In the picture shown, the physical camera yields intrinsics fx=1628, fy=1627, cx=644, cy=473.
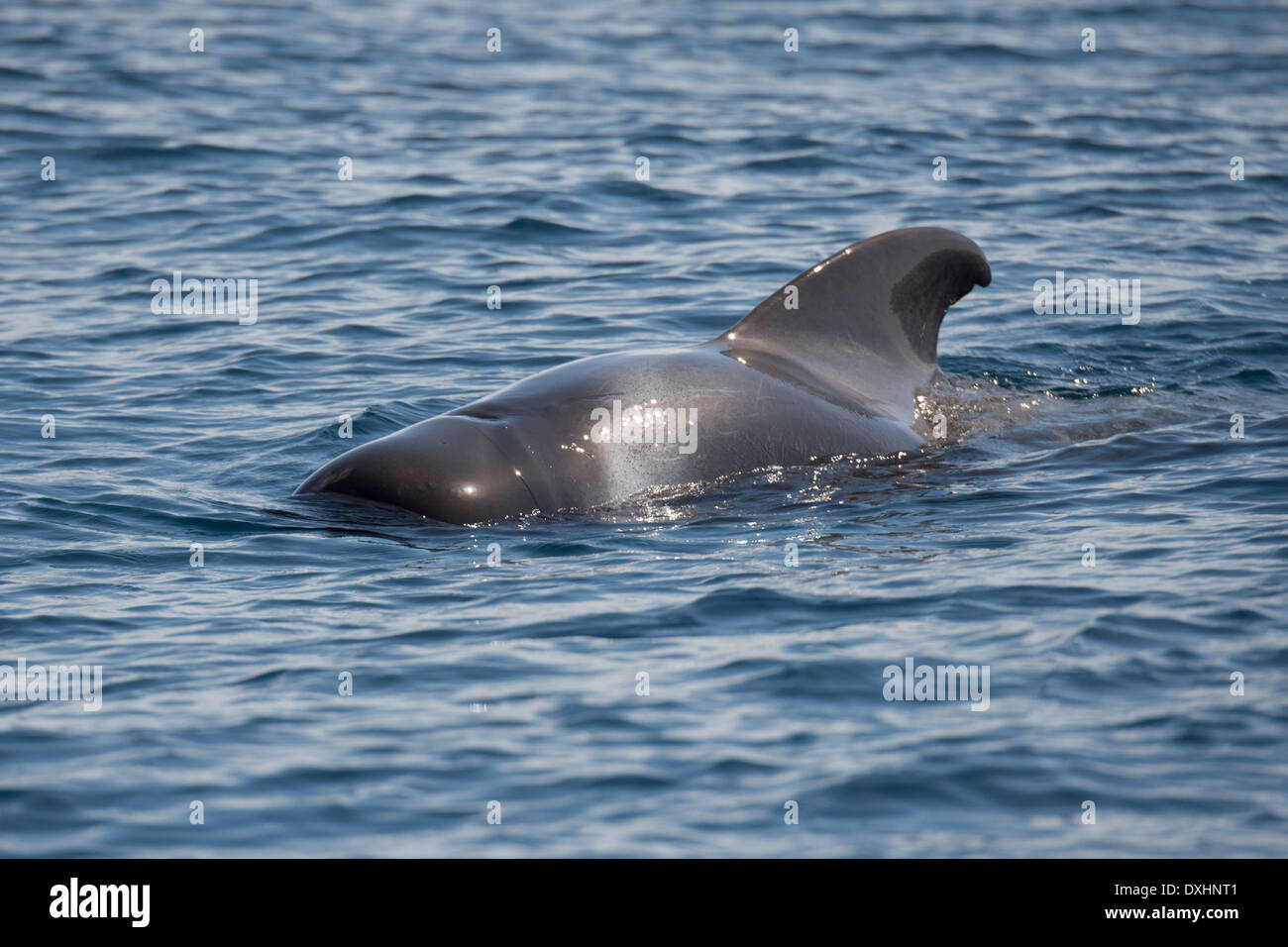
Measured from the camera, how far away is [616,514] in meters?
9.80

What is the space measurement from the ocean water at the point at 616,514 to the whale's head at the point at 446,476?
15 cm

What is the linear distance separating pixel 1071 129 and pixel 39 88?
53.4ft

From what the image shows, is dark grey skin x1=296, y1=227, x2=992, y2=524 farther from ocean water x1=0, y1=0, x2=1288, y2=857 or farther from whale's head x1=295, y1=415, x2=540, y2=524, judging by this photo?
ocean water x1=0, y1=0, x2=1288, y2=857

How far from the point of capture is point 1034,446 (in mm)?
11641

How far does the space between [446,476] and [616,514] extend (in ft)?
3.44

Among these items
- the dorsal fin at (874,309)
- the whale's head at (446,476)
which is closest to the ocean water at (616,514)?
the whale's head at (446,476)

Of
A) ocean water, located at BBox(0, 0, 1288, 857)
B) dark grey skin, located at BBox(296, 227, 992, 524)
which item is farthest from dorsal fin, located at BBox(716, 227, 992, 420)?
ocean water, located at BBox(0, 0, 1288, 857)

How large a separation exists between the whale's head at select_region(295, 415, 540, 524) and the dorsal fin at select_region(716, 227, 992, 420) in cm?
221

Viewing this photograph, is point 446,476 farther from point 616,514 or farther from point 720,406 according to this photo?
point 720,406

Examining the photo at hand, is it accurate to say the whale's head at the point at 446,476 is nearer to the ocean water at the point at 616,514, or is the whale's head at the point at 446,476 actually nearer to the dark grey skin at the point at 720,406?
the dark grey skin at the point at 720,406

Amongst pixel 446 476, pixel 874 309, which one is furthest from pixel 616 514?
pixel 874 309

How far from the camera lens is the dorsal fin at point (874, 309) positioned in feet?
37.1
